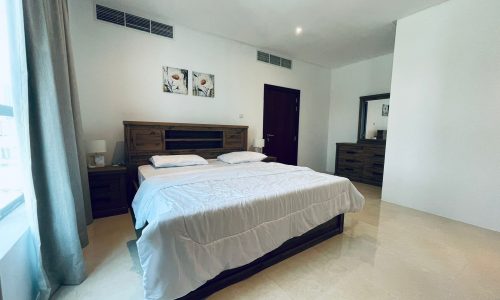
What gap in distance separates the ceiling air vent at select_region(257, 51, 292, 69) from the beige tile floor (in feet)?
11.2

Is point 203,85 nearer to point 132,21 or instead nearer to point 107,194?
point 132,21

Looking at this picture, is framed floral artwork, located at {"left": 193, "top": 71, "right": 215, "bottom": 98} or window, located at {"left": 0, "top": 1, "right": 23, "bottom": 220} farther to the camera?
framed floral artwork, located at {"left": 193, "top": 71, "right": 215, "bottom": 98}

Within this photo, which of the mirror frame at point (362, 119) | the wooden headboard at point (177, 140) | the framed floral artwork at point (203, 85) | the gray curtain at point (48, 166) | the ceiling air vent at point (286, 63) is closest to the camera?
the gray curtain at point (48, 166)

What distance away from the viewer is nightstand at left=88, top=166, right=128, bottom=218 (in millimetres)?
2498

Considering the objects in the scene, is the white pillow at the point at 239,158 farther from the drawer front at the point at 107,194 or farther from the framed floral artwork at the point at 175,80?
the drawer front at the point at 107,194

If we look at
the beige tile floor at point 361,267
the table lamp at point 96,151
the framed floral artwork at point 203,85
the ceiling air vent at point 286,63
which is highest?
the ceiling air vent at point 286,63

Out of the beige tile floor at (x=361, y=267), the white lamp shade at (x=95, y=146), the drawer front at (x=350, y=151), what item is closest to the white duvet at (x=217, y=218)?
the beige tile floor at (x=361, y=267)

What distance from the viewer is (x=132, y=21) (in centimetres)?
292

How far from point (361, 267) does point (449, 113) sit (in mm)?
2457

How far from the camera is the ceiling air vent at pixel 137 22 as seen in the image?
9.49 ft

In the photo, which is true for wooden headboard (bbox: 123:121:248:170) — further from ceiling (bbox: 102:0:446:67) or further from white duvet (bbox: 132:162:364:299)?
ceiling (bbox: 102:0:446:67)

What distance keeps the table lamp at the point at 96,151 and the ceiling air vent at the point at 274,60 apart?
3.14m

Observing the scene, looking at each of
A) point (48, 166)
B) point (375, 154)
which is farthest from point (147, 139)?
point (375, 154)

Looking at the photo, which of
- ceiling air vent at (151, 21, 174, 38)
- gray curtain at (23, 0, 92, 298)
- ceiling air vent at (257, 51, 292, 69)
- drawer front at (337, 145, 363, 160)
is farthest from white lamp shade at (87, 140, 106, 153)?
drawer front at (337, 145, 363, 160)
